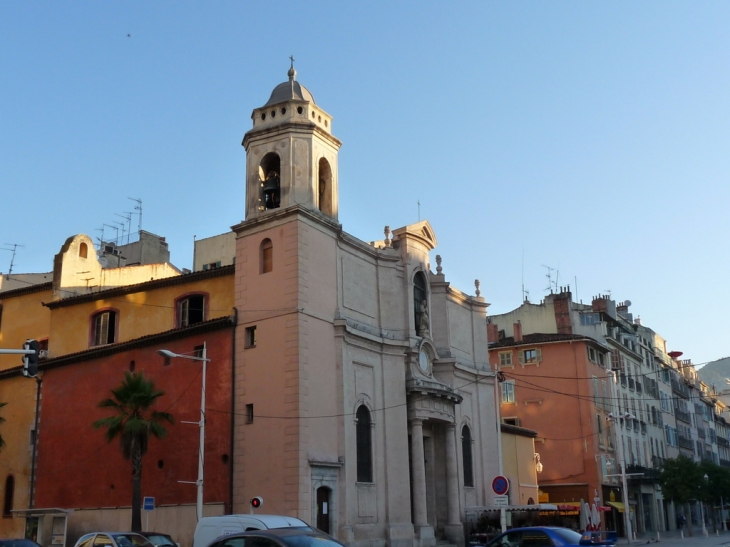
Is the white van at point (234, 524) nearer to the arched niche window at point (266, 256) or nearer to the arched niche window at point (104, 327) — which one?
the arched niche window at point (266, 256)

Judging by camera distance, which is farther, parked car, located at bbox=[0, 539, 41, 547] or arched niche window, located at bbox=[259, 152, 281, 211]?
arched niche window, located at bbox=[259, 152, 281, 211]

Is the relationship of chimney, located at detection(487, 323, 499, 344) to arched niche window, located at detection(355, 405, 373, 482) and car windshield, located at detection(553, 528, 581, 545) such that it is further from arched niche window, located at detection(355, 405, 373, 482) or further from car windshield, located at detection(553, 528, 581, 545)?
car windshield, located at detection(553, 528, 581, 545)

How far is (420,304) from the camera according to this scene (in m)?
41.8

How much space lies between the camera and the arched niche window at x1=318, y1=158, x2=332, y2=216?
37.7 meters

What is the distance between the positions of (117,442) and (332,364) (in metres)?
10.2

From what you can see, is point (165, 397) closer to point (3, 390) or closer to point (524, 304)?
point (3, 390)

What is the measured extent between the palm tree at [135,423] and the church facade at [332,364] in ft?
10.5

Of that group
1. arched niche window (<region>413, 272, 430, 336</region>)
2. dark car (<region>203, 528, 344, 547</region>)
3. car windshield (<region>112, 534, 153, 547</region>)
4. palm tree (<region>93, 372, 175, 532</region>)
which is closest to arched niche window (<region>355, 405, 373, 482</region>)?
arched niche window (<region>413, 272, 430, 336</region>)

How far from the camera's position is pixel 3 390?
43.4m

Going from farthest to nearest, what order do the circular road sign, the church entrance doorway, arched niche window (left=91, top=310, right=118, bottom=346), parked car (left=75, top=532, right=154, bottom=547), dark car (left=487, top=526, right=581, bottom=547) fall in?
arched niche window (left=91, top=310, right=118, bottom=346) → the church entrance doorway → the circular road sign → parked car (left=75, top=532, right=154, bottom=547) → dark car (left=487, top=526, right=581, bottom=547)

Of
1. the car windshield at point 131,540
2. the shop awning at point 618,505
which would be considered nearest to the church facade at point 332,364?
the car windshield at point 131,540

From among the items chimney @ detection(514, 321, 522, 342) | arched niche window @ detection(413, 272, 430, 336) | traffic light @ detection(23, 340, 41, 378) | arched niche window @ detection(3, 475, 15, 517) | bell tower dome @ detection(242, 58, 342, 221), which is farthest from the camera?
chimney @ detection(514, 321, 522, 342)

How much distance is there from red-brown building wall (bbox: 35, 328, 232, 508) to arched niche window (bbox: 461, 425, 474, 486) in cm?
1480

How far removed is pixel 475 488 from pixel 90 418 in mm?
19322
